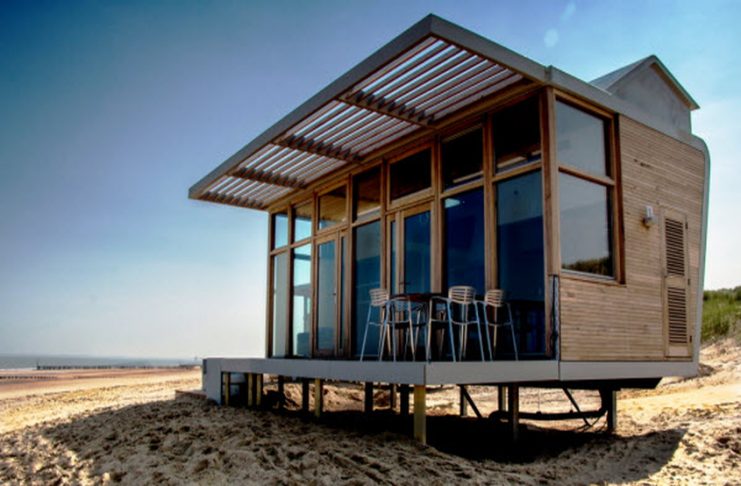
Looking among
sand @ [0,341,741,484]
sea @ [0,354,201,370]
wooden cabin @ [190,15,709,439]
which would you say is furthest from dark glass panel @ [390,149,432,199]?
sea @ [0,354,201,370]

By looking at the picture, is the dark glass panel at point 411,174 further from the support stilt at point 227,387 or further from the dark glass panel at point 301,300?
the support stilt at point 227,387

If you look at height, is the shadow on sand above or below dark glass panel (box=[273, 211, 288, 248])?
below

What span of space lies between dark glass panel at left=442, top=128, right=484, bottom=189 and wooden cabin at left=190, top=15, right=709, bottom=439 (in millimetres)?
19

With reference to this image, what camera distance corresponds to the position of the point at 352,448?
5.73 meters

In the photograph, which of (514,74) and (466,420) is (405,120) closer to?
(514,74)

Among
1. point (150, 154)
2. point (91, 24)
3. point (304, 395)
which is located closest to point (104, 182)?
point (150, 154)

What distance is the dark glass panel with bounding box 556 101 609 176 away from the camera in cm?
677

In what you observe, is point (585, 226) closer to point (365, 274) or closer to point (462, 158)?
point (462, 158)

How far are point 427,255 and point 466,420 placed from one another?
8.84ft

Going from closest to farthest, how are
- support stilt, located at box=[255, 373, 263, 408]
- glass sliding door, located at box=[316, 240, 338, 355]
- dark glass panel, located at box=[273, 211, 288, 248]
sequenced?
support stilt, located at box=[255, 373, 263, 408]
glass sliding door, located at box=[316, 240, 338, 355]
dark glass panel, located at box=[273, 211, 288, 248]

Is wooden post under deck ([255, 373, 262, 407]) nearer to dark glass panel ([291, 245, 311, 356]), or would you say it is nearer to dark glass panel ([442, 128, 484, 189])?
dark glass panel ([291, 245, 311, 356])

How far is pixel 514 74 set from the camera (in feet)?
21.2

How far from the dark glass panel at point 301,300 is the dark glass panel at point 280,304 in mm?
239

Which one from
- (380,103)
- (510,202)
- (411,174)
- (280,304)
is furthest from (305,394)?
(380,103)
